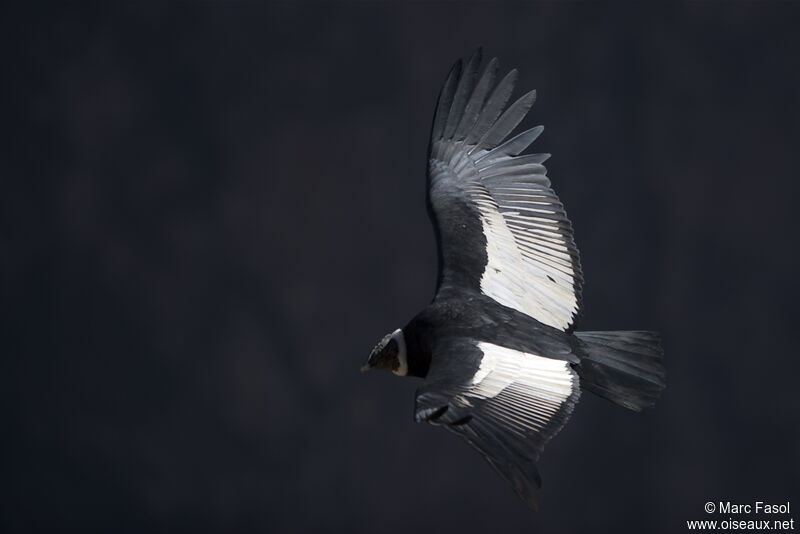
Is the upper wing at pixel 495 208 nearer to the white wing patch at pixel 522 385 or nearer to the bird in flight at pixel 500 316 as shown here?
the bird in flight at pixel 500 316

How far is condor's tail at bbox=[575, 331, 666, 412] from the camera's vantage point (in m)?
5.12

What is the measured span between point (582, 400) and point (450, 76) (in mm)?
3316

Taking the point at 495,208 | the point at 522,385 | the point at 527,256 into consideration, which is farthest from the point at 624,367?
the point at 495,208

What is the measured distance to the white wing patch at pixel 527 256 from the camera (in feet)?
17.8

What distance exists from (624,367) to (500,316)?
55 centimetres

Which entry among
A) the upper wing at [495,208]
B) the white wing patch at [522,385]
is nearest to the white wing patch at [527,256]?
the upper wing at [495,208]

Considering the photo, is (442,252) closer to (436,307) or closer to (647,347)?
(436,307)

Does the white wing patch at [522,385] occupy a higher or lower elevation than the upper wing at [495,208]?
lower

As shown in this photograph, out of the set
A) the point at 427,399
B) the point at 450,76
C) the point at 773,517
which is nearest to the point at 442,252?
the point at 450,76

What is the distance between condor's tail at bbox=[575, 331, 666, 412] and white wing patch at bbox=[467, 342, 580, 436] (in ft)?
1.11

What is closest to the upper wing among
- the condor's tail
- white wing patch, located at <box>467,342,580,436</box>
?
the condor's tail

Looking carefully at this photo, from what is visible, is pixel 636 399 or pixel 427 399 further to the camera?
pixel 636 399

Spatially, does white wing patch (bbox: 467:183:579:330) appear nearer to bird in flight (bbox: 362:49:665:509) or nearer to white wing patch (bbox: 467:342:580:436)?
bird in flight (bbox: 362:49:665:509)

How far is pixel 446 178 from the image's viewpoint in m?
6.02
